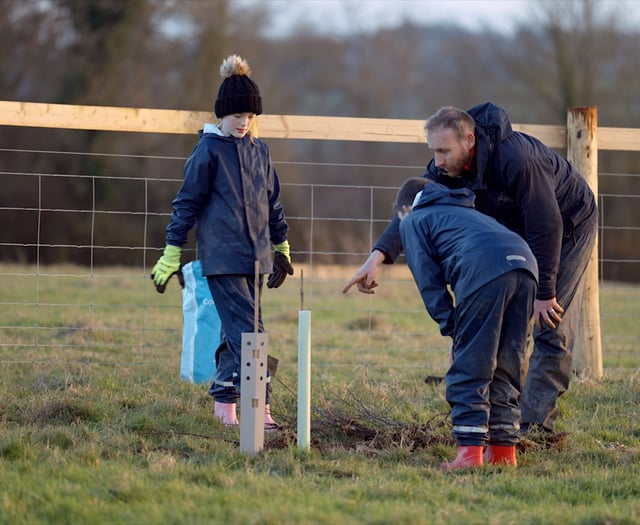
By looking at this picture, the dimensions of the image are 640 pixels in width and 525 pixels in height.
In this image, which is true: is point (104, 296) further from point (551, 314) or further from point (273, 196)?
point (551, 314)

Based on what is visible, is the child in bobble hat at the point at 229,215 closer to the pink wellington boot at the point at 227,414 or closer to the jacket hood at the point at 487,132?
the pink wellington boot at the point at 227,414

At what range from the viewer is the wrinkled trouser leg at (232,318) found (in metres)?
5.22

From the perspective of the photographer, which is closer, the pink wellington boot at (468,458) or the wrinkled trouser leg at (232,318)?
the pink wellington boot at (468,458)

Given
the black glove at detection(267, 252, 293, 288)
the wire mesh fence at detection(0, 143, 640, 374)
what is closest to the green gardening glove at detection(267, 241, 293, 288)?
the black glove at detection(267, 252, 293, 288)

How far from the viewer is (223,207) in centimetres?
526

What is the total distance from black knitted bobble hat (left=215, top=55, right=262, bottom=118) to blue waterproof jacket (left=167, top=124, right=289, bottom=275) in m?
0.16

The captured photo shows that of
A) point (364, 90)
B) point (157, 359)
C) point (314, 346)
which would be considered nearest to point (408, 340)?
point (314, 346)

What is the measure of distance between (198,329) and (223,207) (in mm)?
1502

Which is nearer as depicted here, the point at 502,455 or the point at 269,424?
the point at 502,455

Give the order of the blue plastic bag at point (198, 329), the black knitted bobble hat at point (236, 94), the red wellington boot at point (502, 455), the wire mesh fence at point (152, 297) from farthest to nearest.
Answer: the wire mesh fence at point (152, 297) → the blue plastic bag at point (198, 329) → the black knitted bobble hat at point (236, 94) → the red wellington boot at point (502, 455)

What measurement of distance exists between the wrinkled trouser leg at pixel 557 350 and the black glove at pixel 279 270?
148 centimetres

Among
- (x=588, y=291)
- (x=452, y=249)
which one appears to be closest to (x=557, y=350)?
(x=452, y=249)

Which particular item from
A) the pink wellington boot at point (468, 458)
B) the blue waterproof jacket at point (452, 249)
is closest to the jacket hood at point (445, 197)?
the blue waterproof jacket at point (452, 249)

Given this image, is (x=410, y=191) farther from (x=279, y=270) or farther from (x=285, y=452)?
(x=285, y=452)
